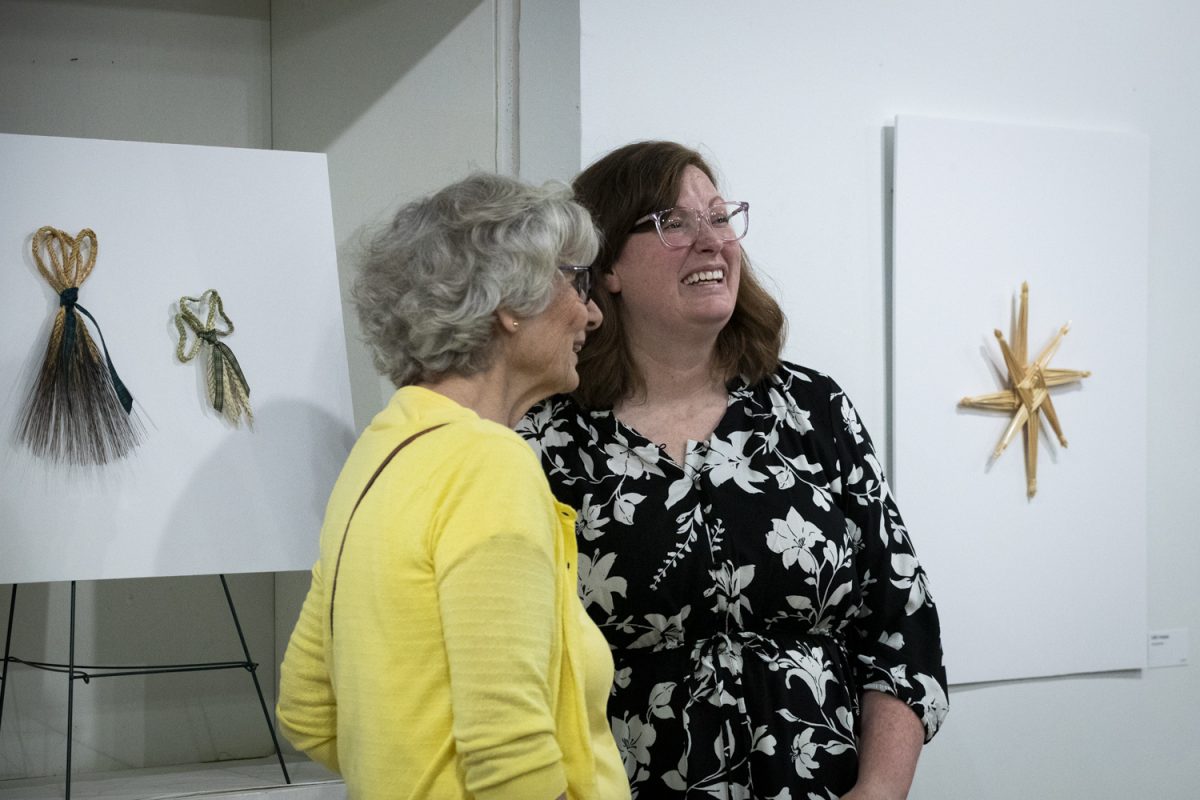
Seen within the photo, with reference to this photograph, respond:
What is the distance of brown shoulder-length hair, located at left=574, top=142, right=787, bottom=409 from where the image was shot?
1.76 m

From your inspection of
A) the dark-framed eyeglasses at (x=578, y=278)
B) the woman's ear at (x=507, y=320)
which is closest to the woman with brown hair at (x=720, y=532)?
the dark-framed eyeglasses at (x=578, y=278)

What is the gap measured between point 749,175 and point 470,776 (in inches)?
55.6

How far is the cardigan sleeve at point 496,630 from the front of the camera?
1.05m

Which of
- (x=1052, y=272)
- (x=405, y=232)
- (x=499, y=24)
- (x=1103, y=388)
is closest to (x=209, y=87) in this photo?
(x=499, y=24)

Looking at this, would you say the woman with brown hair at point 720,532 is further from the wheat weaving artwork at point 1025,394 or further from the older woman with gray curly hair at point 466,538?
the wheat weaving artwork at point 1025,394

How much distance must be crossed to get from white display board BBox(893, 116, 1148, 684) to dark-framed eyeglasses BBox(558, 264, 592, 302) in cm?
110

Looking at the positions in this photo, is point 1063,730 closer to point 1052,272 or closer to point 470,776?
point 1052,272

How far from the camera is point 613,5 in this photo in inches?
82.0

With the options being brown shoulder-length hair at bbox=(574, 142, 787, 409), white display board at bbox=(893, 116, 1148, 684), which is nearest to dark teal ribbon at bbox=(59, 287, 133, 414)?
brown shoulder-length hair at bbox=(574, 142, 787, 409)

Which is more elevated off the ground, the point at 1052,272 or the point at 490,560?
the point at 1052,272

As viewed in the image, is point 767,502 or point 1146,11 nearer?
point 767,502

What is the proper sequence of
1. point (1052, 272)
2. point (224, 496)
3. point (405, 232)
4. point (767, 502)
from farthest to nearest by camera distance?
1. point (1052, 272)
2. point (224, 496)
3. point (767, 502)
4. point (405, 232)

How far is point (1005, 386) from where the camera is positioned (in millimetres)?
2451

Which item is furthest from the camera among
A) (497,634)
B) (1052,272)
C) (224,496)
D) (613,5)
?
(1052,272)
